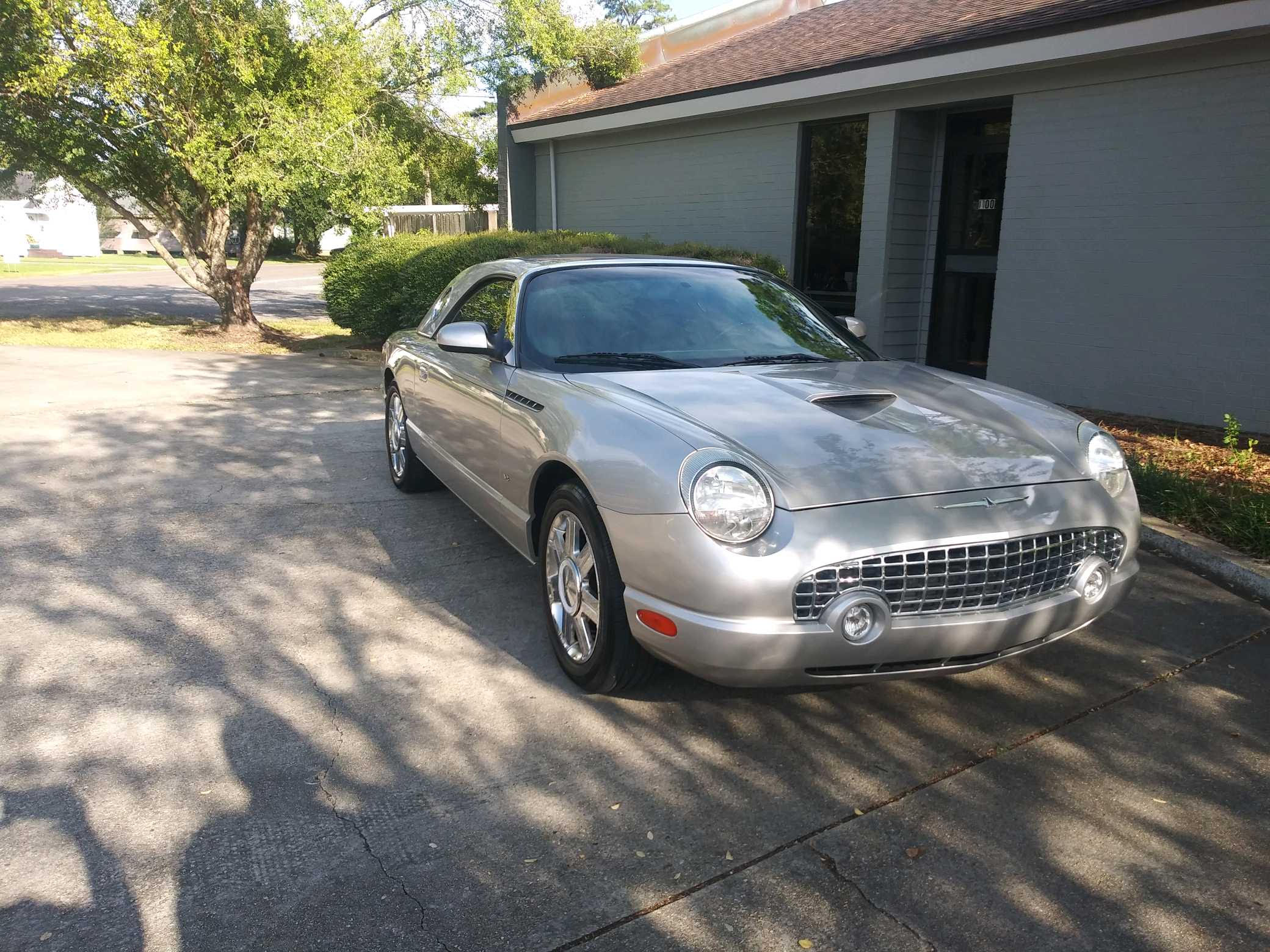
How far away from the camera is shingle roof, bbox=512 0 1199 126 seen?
9.48 meters

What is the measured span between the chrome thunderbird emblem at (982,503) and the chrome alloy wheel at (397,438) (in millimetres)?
3956

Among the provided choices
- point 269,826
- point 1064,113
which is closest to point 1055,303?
point 1064,113

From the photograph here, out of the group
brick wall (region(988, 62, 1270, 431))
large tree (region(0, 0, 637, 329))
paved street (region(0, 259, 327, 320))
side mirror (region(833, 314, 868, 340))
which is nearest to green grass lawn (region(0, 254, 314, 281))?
paved street (region(0, 259, 327, 320))

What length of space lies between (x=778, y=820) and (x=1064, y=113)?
8478 millimetres

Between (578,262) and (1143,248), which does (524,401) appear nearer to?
(578,262)

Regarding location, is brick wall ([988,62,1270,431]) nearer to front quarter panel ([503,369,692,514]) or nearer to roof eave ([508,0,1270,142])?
roof eave ([508,0,1270,142])

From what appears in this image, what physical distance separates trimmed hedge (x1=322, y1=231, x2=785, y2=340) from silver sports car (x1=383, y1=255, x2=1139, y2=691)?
18.8 feet

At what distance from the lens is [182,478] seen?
689 centimetres

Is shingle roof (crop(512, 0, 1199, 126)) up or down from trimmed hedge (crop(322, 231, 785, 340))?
up

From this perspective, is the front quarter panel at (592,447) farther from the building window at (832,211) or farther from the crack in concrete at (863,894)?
the building window at (832,211)

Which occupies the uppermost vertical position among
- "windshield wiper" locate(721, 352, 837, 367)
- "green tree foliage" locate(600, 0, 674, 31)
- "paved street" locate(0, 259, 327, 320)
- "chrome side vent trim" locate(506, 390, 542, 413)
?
"green tree foliage" locate(600, 0, 674, 31)

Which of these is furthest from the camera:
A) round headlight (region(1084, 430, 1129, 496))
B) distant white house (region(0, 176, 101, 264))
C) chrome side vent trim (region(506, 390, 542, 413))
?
distant white house (region(0, 176, 101, 264))

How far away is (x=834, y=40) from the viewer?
1295 centimetres

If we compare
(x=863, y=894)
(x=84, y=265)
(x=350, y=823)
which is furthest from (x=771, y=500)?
(x=84, y=265)
